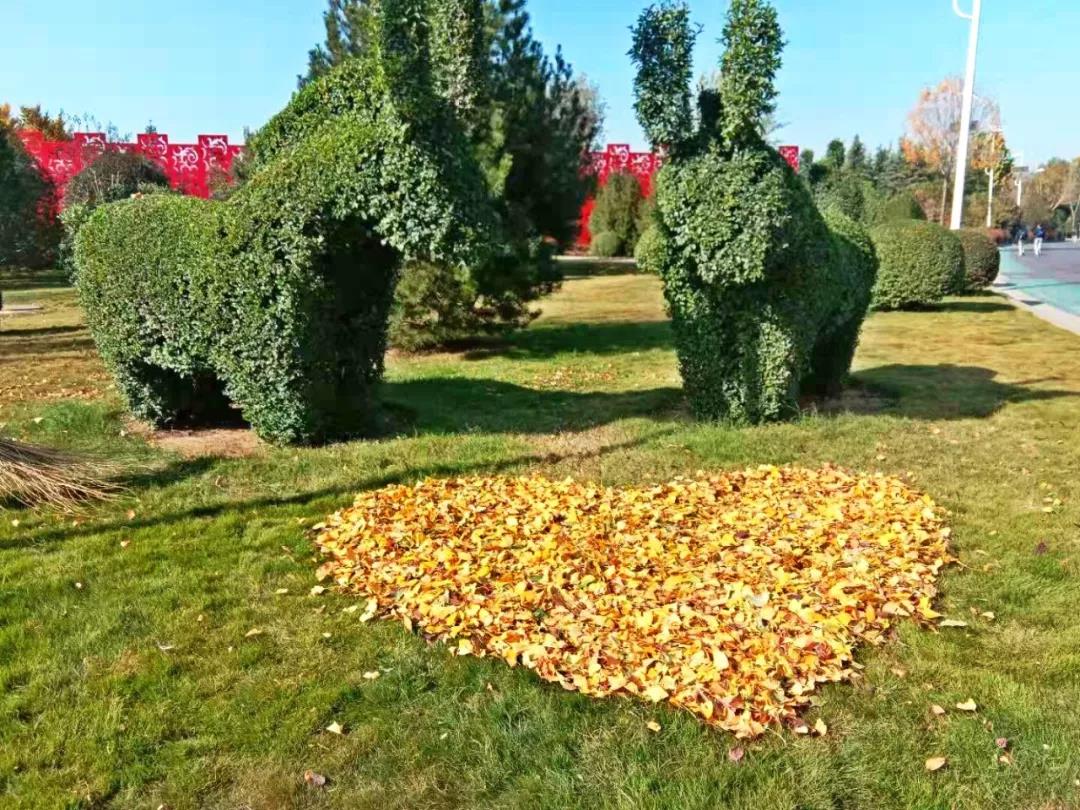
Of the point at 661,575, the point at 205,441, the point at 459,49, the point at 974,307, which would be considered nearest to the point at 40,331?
the point at 205,441

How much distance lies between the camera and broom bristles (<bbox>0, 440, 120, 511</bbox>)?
5.28 meters

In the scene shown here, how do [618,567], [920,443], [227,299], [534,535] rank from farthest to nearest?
[920,443] < [227,299] < [534,535] < [618,567]

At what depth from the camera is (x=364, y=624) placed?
391cm

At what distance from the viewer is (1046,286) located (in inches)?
1000

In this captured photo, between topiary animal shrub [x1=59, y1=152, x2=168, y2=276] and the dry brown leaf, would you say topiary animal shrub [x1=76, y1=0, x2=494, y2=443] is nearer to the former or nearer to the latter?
the dry brown leaf

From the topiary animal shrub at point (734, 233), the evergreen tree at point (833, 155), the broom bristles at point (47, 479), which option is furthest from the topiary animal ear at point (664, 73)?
the evergreen tree at point (833, 155)

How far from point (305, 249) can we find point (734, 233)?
349 cm

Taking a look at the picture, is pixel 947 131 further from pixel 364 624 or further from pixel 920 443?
pixel 364 624

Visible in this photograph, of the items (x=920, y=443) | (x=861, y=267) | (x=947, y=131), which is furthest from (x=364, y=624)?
(x=947, y=131)

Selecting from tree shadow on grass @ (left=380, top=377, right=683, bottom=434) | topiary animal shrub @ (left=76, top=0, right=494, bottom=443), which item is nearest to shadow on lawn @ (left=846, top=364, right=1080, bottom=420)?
tree shadow on grass @ (left=380, top=377, right=683, bottom=434)

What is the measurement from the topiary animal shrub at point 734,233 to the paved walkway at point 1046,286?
10.8 metres

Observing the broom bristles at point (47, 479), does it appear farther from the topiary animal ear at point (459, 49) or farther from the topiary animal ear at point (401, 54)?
the topiary animal ear at point (459, 49)

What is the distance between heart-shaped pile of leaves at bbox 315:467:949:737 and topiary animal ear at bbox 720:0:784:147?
9.66ft

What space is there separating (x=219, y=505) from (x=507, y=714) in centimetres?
322
